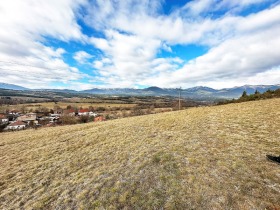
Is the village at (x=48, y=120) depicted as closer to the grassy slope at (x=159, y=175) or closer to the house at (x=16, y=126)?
the house at (x=16, y=126)

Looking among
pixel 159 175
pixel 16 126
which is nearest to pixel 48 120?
pixel 16 126

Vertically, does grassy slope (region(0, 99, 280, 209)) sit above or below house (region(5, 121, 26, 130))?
above

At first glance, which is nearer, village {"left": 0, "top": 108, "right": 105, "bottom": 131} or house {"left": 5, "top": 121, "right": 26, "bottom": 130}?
village {"left": 0, "top": 108, "right": 105, "bottom": 131}

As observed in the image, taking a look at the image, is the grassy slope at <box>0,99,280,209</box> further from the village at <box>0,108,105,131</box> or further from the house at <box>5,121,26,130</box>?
the house at <box>5,121,26,130</box>

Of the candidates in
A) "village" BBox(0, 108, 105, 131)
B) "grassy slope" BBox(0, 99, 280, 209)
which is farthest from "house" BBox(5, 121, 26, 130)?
"grassy slope" BBox(0, 99, 280, 209)

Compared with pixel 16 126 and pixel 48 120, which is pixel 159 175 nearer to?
pixel 48 120

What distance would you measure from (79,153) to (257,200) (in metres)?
14.0

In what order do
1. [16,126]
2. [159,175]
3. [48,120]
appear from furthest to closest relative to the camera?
[16,126] < [48,120] < [159,175]

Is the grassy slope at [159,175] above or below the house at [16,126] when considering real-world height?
above

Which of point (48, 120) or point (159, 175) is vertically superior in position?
point (159, 175)

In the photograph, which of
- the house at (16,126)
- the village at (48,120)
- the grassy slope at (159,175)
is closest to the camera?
the grassy slope at (159,175)

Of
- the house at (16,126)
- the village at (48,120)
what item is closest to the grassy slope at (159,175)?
the village at (48,120)

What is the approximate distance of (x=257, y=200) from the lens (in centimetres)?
684

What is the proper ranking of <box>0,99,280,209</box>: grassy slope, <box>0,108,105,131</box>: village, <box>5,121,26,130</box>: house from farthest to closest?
<box>5,121,26,130</box>: house
<box>0,108,105,131</box>: village
<box>0,99,280,209</box>: grassy slope
